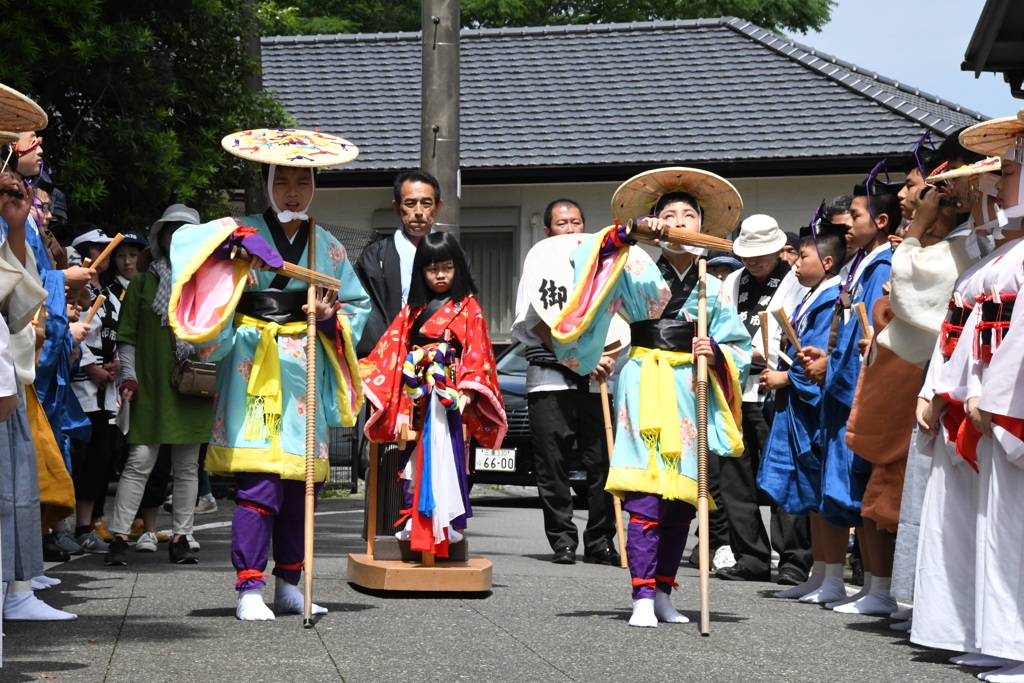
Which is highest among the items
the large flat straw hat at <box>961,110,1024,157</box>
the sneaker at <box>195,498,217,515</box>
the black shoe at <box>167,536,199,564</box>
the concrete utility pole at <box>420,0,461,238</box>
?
the concrete utility pole at <box>420,0,461,238</box>

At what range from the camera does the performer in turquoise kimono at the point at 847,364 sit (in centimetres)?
698

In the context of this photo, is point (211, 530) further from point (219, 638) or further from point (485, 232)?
point (485, 232)

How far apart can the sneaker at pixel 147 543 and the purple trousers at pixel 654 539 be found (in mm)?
3664

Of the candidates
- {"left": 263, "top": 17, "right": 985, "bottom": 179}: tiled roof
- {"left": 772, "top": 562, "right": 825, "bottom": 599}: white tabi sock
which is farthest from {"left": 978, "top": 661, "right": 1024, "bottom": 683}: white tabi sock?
{"left": 263, "top": 17, "right": 985, "bottom": 179}: tiled roof

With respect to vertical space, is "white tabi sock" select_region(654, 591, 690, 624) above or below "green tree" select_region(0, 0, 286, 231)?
below

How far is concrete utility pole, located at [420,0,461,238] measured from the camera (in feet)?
31.6

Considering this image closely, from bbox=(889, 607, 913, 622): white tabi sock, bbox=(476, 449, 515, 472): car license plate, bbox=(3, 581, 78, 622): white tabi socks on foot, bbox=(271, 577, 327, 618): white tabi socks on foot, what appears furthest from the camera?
bbox=(476, 449, 515, 472): car license plate

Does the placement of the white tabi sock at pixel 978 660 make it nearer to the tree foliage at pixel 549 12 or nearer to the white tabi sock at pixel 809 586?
the white tabi sock at pixel 809 586

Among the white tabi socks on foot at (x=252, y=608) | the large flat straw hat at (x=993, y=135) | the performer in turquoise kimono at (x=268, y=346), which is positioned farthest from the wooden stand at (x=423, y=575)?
the large flat straw hat at (x=993, y=135)

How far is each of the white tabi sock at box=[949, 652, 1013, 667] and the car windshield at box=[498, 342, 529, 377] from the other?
7.82 meters

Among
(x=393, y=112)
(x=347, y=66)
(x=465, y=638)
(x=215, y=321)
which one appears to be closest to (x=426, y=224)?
(x=215, y=321)

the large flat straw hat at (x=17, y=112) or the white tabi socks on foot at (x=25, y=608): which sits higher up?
the large flat straw hat at (x=17, y=112)

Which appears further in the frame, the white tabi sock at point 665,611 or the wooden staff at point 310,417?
the white tabi sock at point 665,611

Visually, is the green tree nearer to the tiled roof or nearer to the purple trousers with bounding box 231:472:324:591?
the purple trousers with bounding box 231:472:324:591
